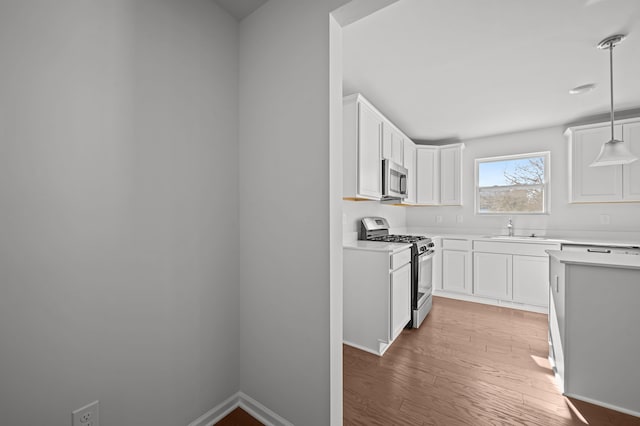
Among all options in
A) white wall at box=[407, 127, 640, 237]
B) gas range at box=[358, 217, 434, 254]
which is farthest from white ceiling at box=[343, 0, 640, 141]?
gas range at box=[358, 217, 434, 254]

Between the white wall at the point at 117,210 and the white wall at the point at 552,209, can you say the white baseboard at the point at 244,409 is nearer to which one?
the white wall at the point at 117,210

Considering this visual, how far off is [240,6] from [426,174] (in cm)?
362

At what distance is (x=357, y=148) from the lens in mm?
2586

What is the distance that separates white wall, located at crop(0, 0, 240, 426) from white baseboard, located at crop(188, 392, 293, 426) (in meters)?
0.05

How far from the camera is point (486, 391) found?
1.87 metres

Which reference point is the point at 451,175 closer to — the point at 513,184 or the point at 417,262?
the point at 513,184

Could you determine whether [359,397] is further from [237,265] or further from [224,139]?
[224,139]

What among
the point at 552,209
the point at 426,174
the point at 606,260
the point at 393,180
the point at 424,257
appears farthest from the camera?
the point at 426,174

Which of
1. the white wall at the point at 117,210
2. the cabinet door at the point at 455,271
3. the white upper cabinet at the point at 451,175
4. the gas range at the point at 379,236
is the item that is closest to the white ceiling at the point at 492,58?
the white upper cabinet at the point at 451,175

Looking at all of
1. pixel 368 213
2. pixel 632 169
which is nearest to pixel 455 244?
pixel 368 213

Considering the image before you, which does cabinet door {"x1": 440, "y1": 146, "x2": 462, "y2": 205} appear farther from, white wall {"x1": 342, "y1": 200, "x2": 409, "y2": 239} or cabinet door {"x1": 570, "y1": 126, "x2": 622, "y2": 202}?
cabinet door {"x1": 570, "y1": 126, "x2": 622, "y2": 202}

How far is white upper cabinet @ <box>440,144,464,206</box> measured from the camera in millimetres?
4312

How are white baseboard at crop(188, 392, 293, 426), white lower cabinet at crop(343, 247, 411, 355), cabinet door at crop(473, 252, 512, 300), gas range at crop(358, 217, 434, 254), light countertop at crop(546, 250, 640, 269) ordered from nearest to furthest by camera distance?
white baseboard at crop(188, 392, 293, 426), light countertop at crop(546, 250, 640, 269), white lower cabinet at crop(343, 247, 411, 355), gas range at crop(358, 217, 434, 254), cabinet door at crop(473, 252, 512, 300)

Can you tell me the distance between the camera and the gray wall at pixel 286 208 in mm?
1354
